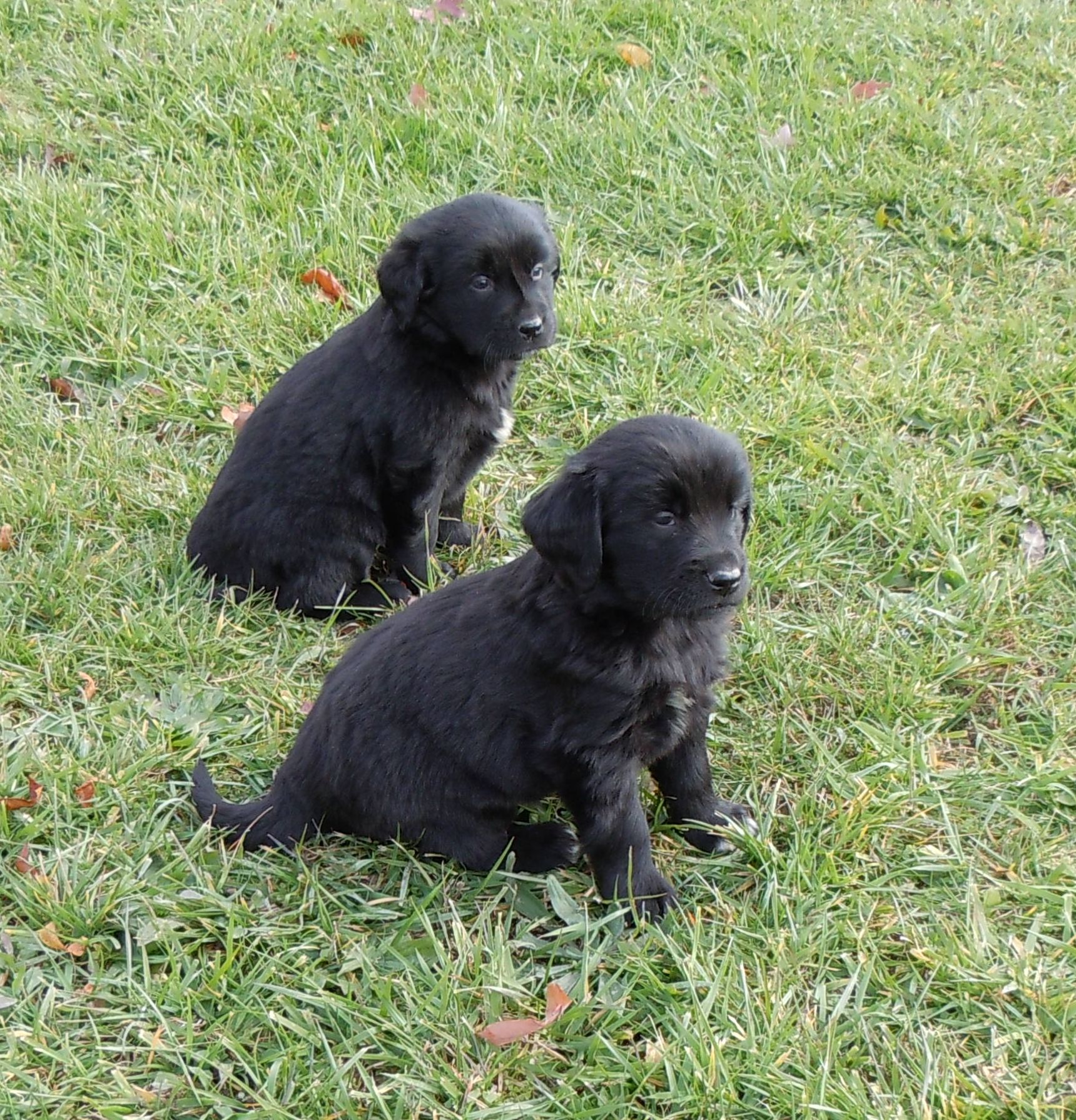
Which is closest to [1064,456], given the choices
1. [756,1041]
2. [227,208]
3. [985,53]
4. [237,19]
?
[756,1041]

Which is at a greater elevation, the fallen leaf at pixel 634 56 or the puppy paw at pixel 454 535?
the fallen leaf at pixel 634 56

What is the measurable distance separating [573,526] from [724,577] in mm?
353

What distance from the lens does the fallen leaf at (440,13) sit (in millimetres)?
6527

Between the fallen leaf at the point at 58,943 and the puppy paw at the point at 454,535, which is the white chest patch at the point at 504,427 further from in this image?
the fallen leaf at the point at 58,943

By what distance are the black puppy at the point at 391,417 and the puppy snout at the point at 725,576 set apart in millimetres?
1382

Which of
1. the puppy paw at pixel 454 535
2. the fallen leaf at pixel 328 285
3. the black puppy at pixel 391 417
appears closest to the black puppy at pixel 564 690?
the black puppy at pixel 391 417

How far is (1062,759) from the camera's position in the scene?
346 centimetres

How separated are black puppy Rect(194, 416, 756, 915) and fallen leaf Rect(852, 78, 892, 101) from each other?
407 centimetres

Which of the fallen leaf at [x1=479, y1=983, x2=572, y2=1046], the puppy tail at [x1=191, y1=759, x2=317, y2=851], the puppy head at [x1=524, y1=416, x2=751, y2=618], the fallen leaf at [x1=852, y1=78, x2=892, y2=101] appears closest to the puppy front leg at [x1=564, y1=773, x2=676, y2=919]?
the fallen leaf at [x1=479, y1=983, x2=572, y2=1046]

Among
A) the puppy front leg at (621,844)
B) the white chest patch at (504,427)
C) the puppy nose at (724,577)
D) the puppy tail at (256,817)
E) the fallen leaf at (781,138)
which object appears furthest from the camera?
the fallen leaf at (781,138)

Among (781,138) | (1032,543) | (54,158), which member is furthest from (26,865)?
(781,138)

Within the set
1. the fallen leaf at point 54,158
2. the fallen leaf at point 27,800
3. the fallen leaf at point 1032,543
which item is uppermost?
the fallen leaf at point 54,158

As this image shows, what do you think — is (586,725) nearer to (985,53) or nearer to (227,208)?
(227,208)

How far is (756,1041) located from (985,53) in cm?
565
